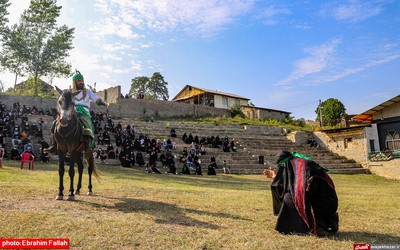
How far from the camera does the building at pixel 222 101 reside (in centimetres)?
4366

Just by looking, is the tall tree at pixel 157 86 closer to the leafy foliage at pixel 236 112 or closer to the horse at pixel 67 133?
the leafy foliage at pixel 236 112

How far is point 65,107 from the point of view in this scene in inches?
238

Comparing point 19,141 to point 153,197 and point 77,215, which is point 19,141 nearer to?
point 153,197

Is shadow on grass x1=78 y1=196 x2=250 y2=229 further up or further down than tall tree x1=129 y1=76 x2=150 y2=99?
further down

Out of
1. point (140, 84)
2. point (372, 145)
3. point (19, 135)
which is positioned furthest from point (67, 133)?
point (140, 84)

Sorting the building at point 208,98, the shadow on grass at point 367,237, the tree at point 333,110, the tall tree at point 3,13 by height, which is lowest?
the shadow on grass at point 367,237

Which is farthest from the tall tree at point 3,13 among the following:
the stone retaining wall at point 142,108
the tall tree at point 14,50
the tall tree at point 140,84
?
the tall tree at point 140,84

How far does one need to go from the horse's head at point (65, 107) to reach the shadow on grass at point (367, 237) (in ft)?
16.8

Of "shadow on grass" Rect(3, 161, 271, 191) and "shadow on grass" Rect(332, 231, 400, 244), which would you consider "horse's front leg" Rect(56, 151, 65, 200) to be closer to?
"shadow on grass" Rect(332, 231, 400, 244)

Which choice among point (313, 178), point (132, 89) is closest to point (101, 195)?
point (313, 178)

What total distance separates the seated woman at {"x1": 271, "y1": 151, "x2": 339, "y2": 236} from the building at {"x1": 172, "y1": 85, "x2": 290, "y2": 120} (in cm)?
3886

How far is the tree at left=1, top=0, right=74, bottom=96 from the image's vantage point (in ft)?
111

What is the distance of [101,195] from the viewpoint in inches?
279

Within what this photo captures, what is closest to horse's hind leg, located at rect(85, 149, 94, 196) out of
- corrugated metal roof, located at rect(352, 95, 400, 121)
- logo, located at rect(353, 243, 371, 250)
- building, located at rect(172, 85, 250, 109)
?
logo, located at rect(353, 243, 371, 250)
